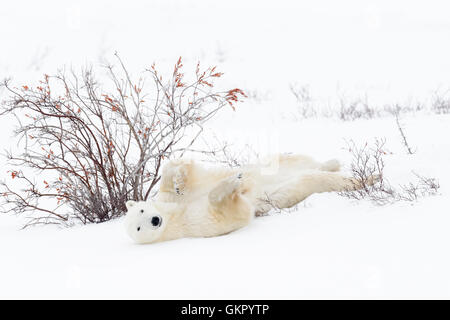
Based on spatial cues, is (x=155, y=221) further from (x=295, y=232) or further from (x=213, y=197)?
(x=295, y=232)

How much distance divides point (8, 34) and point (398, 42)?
1454 cm

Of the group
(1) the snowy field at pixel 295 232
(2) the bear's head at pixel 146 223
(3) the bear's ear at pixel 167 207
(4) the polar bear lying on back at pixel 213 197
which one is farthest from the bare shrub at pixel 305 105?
(2) the bear's head at pixel 146 223

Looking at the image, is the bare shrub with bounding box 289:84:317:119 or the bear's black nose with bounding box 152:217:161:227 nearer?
the bear's black nose with bounding box 152:217:161:227

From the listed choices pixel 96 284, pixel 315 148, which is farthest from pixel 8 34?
pixel 96 284

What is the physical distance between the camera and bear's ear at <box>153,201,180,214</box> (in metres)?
2.78

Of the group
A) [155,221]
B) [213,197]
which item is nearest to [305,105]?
[213,197]

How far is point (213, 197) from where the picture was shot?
9.13 ft

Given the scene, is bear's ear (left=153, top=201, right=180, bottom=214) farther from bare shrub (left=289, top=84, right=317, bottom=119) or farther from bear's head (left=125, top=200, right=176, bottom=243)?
bare shrub (left=289, top=84, right=317, bottom=119)

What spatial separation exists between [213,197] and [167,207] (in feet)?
0.98

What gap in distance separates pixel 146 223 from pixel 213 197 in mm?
439

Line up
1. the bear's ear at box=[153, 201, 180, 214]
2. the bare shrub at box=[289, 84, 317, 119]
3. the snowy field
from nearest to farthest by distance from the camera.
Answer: the snowy field
the bear's ear at box=[153, 201, 180, 214]
the bare shrub at box=[289, 84, 317, 119]

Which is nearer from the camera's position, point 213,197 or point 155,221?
point 155,221

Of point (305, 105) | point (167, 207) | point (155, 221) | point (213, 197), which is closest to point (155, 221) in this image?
Answer: point (155, 221)

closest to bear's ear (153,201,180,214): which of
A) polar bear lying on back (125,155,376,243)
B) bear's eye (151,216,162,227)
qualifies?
polar bear lying on back (125,155,376,243)
